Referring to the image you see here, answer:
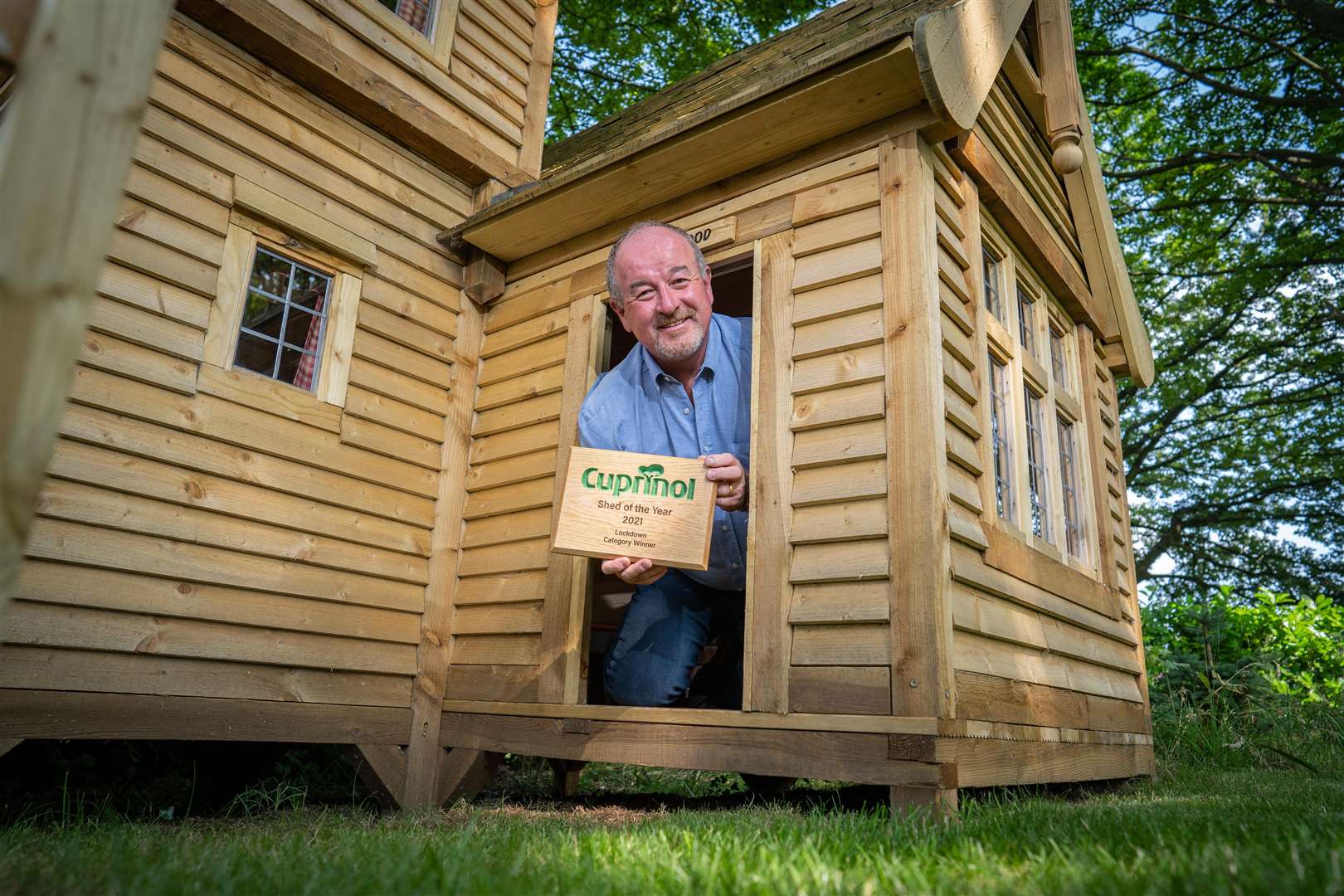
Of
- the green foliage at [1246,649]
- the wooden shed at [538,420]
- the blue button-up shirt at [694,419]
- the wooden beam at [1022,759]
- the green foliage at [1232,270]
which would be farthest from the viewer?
the green foliage at [1232,270]

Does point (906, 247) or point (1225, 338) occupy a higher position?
point (1225, 338)

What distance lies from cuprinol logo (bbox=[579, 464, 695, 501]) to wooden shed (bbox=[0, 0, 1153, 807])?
1.11 feet

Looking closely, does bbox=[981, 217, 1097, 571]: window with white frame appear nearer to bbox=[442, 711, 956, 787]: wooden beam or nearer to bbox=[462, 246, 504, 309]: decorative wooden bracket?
bbox=[442, 711, 956, 787]: wooden beam

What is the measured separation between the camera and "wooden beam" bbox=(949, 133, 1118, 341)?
4.14m

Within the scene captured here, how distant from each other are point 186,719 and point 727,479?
249 centimetres

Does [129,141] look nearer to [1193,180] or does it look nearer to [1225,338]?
[1193,180]

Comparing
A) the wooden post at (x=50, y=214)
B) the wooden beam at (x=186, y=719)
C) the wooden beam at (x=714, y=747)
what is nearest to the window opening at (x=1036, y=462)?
the wooden beam at (x=714, y=747)

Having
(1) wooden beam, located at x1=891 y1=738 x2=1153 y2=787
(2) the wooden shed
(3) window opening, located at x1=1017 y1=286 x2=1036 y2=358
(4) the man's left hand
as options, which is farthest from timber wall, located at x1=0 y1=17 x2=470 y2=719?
(3) window opening, located at x1=1017 y1=286 x2=1036 y2=358

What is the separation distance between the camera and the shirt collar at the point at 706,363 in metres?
4.40

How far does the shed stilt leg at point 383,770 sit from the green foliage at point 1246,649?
6.44m

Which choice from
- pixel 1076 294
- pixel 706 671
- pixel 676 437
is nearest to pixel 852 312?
pixel 676 437

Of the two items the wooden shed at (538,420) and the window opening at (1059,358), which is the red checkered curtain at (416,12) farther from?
the window opening at (1059,358)

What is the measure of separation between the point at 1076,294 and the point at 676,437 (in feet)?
9.45

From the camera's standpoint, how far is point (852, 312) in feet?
12.0
